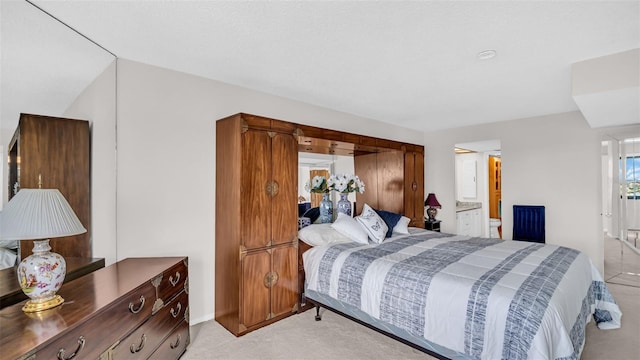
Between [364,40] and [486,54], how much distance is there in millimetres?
1047

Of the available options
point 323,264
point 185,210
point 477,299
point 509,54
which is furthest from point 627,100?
point 185,210

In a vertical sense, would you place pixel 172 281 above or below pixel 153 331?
above

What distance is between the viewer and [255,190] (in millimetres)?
2773

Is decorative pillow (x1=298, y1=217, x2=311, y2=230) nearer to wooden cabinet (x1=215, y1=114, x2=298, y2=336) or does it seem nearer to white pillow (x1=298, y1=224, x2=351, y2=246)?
white pillow (x1=298, y1=224, x2=351, y2=246)

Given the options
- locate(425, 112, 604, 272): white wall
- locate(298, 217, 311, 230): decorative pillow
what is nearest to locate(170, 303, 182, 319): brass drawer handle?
locate(298, 217, 311, 230): decorative pillow

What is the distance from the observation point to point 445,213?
5.61 m

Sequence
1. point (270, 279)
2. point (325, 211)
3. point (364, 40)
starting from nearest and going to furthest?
1. point (364, 40)
2. point (270, 279)
3. point (325, 211)

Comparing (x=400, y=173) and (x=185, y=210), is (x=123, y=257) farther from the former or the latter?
(x=400, y=173)

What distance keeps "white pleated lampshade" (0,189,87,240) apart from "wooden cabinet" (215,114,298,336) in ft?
4.23

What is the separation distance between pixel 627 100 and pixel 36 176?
460cm

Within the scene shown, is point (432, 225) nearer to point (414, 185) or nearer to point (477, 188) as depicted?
point (414, 185)

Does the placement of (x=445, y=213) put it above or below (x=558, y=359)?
above

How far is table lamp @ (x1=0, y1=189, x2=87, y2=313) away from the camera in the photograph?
4.67ft

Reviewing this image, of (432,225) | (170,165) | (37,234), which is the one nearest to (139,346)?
(37,234)
